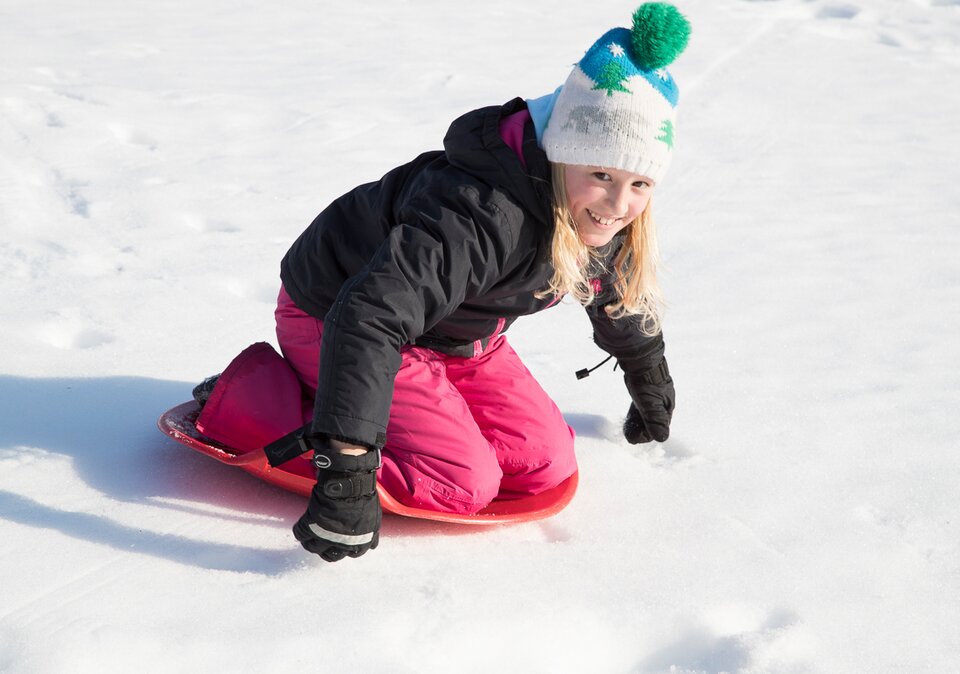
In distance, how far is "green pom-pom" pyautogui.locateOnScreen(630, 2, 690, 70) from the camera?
5.42 ft

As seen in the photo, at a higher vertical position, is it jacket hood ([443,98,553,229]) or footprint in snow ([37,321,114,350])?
jacket hood ([443,98,553,229])

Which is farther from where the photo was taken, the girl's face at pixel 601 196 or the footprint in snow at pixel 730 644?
the girl's face at pixel 601 196

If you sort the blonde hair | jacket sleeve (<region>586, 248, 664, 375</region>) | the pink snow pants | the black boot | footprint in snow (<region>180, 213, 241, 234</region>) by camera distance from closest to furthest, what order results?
1. the blonde hair
2. the pink snow pants
3. the black boot
4. jacket sleeve (<region>586, 248, 664, 375</region>)
5. footprint in snow (<region>180, 213, 241, 234</region>)

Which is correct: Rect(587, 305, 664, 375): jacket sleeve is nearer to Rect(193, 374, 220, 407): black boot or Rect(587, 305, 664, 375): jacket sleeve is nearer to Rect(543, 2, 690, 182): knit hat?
Rect(543, 2, 690, 182): knit hat

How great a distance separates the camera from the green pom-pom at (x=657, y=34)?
5.42 feet

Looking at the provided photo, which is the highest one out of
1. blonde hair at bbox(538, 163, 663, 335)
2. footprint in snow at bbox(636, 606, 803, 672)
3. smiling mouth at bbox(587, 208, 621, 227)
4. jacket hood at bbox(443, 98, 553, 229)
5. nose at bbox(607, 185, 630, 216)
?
jacket hood at bbox(443, 98, 553, 229)

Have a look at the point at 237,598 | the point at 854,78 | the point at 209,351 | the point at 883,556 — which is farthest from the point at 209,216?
the point at 854,78

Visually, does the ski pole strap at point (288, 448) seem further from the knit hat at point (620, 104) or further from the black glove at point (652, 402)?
the black glove at point (652, 402)

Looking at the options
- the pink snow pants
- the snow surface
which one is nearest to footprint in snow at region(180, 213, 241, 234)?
the snow surface

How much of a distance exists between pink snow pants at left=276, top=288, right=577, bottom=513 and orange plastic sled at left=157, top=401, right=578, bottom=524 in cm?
4

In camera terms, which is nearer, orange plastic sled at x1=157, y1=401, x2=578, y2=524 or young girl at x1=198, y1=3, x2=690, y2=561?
young girl at x1=198, y1=3, x2=690, y2=561

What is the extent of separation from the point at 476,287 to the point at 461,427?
356 millimetres

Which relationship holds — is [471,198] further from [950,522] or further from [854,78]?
[854,78]

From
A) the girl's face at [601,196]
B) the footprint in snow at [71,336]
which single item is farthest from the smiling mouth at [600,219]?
the footprint in snow at [71,336]
